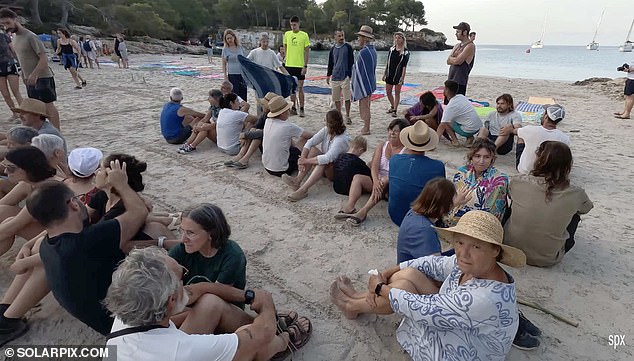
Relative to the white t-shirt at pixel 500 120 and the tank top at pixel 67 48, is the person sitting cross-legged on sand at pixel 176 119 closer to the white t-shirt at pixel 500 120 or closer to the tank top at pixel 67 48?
the white t-shirt at pixel 500 120

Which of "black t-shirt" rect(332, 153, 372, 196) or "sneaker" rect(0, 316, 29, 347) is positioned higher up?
"black t-shirt" rect(332, 153, 372, 196)

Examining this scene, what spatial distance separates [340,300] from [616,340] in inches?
68.2

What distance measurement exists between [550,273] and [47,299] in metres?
3.75

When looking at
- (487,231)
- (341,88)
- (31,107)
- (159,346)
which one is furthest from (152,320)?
(341,88)

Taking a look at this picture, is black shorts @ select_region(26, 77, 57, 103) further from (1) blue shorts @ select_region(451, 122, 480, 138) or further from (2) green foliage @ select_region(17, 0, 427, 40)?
(2) green foliage @ select_region(17, 0, 427, 40)

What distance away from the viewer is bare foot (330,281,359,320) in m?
2.41

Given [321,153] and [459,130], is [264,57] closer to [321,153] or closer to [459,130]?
[321,153]

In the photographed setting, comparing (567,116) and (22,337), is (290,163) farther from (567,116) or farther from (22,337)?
(567,116)

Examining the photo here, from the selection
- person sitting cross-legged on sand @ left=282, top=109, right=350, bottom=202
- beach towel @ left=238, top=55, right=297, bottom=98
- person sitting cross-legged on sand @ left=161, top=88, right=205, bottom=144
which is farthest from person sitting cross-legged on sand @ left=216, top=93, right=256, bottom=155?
beach towel @ left=238, top=55, right=297, bottom=98

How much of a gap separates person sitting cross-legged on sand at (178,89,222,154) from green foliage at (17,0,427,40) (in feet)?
140

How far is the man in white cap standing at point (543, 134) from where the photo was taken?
3.96 meters

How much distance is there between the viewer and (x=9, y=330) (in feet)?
7.18

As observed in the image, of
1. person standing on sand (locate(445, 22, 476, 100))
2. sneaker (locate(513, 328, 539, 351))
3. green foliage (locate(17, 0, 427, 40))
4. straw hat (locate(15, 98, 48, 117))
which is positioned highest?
green foliage (locate(17, 0, 427, 40))

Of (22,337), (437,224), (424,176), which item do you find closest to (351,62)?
(424,176)
